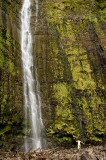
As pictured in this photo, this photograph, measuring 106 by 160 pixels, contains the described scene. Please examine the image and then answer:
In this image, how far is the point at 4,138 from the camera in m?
22.8

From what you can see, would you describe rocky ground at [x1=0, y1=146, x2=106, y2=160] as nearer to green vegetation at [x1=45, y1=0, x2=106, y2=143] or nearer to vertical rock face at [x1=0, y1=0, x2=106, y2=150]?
vertical rock face at [x1=0, y1=0, x2=106, y2=150]

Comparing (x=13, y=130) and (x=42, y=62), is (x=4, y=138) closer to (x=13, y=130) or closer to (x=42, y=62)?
(x=13, y=130)

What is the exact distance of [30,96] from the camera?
25.4m

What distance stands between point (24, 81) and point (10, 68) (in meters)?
1.67

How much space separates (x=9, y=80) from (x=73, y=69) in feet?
21.6

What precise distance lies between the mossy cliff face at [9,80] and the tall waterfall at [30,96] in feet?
1.83

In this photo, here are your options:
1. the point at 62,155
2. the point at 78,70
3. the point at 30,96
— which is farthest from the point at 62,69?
the point at 62,155

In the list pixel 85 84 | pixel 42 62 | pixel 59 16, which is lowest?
pixel 85 84

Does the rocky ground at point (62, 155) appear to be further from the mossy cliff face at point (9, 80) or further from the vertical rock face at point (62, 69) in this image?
the vertical rock face at point (62, 69)

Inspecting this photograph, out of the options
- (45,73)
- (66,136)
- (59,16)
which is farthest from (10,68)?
(59,16)

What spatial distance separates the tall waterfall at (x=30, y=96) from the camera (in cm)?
2347

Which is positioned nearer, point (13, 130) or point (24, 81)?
point (13, 130)

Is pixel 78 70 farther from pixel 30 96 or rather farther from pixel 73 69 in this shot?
pixel 30 96

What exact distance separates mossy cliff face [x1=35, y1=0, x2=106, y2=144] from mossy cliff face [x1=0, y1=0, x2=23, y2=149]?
2284 mm
